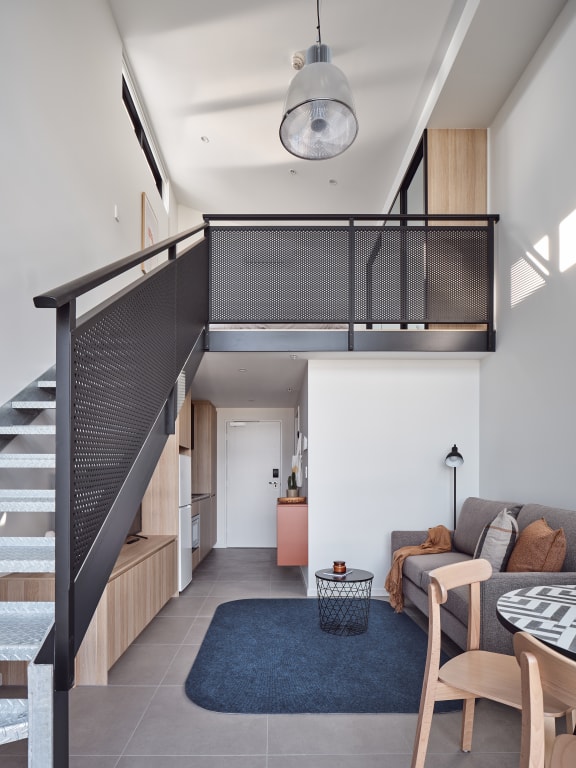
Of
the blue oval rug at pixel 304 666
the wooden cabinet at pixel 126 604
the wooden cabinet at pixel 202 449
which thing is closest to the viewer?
the blue oval rug at pixel 304 666

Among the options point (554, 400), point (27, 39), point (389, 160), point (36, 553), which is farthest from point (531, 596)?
point (389, 160)

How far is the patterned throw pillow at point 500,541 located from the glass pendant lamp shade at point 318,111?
108 inches

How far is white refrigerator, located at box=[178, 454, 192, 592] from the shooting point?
5.61 metres

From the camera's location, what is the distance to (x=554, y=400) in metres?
3.97

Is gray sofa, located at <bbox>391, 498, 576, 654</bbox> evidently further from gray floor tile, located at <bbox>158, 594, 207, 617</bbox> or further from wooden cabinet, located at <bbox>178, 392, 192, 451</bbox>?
wooden cabinet, located at <bbox>178, 392, 192, 451</bbox>

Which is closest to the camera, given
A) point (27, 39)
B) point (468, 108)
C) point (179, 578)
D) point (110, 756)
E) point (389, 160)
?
point (110, 756)

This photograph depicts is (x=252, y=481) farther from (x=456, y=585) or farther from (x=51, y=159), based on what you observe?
(x=456, y=585)

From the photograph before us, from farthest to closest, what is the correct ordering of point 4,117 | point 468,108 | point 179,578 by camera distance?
1. point 179,578
2. point 468,108
3. point 4,117

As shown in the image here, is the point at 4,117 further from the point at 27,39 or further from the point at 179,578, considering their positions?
the point at 179,578

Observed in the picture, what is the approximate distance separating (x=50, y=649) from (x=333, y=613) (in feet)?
11.5

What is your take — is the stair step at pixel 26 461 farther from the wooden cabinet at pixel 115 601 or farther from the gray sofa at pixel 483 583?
the gray sofa at pixel 483 583

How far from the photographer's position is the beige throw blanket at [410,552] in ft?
16.1

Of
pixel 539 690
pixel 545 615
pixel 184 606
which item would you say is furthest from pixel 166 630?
pixel 539 690

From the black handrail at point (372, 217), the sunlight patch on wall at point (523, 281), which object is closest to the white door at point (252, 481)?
the black handrail at point (372, 217)
